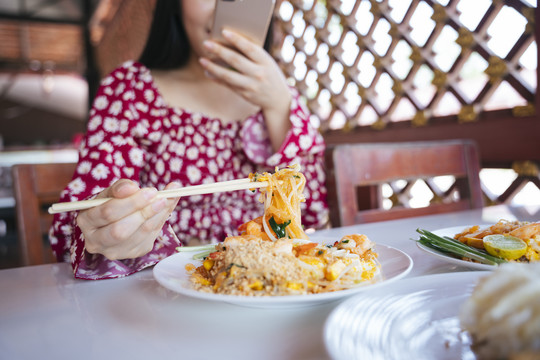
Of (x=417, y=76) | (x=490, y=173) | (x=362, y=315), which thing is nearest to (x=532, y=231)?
(x=362, y=315)

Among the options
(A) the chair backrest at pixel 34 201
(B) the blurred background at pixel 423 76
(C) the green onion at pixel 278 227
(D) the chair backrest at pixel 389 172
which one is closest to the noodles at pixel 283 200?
(C) the green onion at pixel 278 227

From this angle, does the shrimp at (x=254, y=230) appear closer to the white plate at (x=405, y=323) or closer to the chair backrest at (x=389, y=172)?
the white plate at (x=405, y=323)

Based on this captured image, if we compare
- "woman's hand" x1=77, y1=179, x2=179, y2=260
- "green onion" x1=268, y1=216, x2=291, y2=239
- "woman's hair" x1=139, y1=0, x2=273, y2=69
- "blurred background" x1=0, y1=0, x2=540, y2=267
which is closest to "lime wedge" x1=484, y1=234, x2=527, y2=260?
"green onion" x1=268, y1=216, x2=291, y2=239

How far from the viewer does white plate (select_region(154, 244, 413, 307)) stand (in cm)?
31

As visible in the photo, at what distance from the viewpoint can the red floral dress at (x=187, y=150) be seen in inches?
33.0

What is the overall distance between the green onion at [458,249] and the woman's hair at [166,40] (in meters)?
0.77

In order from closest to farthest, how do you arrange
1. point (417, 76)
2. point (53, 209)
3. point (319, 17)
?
point (53, 209)
point (417, 76)
point (319, 17)

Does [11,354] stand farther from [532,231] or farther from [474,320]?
[532,231]

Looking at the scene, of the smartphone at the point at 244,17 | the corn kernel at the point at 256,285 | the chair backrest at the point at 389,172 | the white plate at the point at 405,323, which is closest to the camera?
the white plate at the point at 405,323

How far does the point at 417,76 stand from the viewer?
1543 mm

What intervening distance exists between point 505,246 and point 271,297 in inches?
10.4

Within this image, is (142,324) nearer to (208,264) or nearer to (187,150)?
(208,264)

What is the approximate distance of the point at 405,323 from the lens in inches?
11.0

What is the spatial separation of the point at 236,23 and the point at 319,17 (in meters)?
1.39
